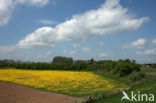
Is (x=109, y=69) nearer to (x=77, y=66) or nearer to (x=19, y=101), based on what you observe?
(x=77, y=66)

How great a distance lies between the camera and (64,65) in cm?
7056

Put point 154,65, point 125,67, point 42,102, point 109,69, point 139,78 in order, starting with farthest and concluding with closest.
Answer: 1. point 154,65
2. point 109,69
3. point 125,67
4. point 139,78
5. point 42,102

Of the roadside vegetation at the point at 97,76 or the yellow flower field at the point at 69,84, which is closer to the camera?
the roadside vegetation at the point at 97,76

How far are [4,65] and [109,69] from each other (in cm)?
5501

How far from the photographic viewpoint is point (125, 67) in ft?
122

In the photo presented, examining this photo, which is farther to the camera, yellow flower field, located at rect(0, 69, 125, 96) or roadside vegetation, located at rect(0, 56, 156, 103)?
yellow flower field, located at rect(0, 69, 125, 96)

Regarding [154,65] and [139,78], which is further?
[154,65]

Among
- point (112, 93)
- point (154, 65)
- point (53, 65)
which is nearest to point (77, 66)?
point (53, 65)

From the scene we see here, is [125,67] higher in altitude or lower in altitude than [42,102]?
higher

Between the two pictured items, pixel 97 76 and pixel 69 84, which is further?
pixel 97 76

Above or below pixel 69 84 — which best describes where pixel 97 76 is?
below

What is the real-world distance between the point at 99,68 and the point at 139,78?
42679mm

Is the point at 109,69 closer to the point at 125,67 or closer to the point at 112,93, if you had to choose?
the point at 125,67

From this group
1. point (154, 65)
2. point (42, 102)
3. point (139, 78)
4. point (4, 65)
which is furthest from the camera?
point (4, 65)
